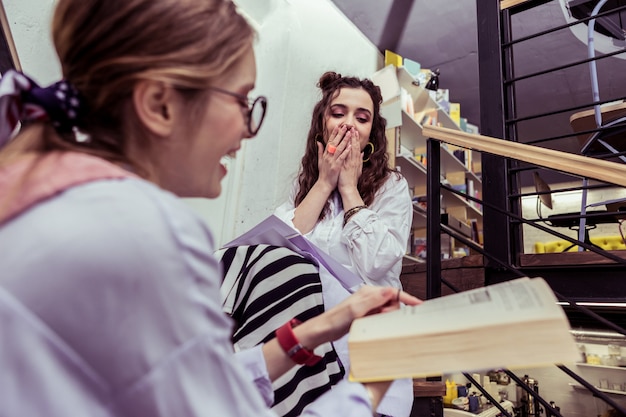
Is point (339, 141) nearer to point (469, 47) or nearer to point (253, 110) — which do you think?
point (253, 110)

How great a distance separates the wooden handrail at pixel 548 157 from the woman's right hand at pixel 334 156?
347 mm

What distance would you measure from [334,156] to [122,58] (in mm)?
1240

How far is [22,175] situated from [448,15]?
14.1ft

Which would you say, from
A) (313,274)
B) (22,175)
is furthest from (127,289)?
(313,274)

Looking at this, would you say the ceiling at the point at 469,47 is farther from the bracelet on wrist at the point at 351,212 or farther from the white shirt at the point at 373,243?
the bracelet on wrist at the point at 351,212

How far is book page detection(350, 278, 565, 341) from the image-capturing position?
460 millimetres

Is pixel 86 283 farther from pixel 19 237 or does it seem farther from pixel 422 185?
pixel 422 185

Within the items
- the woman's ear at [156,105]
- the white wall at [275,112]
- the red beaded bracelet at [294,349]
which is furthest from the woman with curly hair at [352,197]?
the white wall at [275,112]

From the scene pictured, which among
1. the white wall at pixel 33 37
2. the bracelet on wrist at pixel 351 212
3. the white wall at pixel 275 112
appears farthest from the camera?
the white wall at pixel 275 112

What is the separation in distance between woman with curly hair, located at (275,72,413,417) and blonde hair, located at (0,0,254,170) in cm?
77

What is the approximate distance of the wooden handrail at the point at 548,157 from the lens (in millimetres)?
1120

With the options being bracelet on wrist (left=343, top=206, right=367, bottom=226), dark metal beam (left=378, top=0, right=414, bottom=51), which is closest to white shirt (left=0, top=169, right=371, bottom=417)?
bracelet on wrist (left=343, top=206, right=367, bottom=226)

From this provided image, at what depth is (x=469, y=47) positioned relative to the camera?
4.55m

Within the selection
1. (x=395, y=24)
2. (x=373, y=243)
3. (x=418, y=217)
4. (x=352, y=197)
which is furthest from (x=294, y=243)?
(x=395, y=24)
